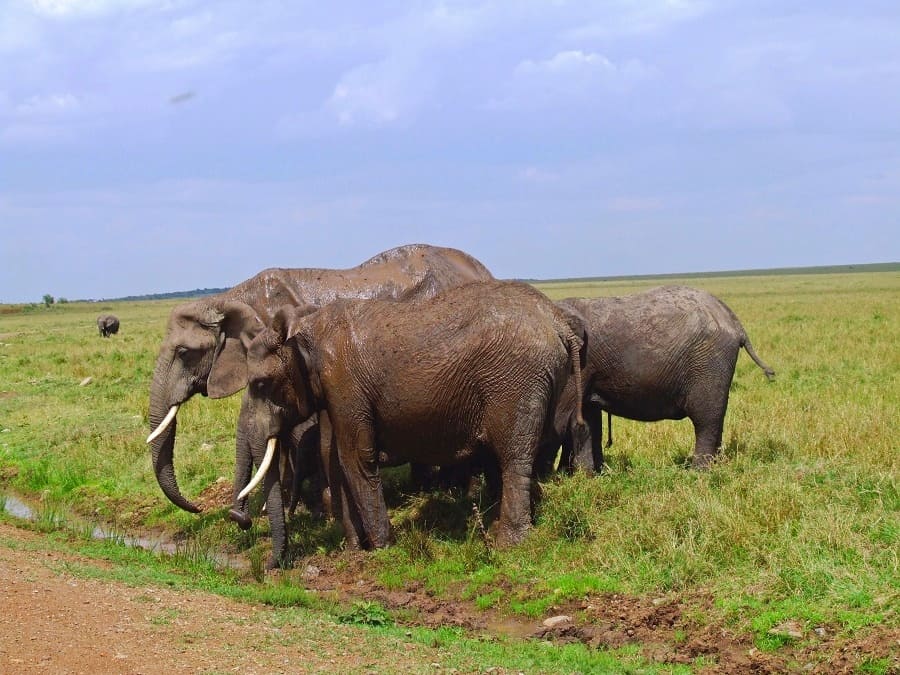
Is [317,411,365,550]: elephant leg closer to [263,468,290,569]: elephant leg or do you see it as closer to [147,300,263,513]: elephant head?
[263,468,290,569]: elephant leg

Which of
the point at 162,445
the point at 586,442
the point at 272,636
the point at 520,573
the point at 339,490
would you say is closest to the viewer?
the point at 272,636

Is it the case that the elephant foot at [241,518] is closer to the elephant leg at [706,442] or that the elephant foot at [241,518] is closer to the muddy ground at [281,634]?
the muddy ground at [281,634]

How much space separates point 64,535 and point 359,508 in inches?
151

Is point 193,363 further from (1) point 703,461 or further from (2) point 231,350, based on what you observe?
(1) point 703,461

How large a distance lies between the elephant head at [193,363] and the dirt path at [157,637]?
3.12 metres

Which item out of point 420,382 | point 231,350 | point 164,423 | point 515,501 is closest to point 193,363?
point 231,350

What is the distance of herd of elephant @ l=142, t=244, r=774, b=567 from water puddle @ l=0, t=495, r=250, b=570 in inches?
17.8

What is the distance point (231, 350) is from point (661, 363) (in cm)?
470

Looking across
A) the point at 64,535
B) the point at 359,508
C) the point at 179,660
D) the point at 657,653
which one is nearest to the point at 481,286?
the point at 359,508

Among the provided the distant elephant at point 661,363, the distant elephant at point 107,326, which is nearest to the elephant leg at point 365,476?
the distant elephant at point 661,363

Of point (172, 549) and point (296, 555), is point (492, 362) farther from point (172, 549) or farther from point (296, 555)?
point (172, 549)

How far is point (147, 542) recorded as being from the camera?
1184cm


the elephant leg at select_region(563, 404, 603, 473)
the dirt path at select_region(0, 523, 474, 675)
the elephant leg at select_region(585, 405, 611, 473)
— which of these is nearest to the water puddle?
the dirt path at select_region(0, 523, 474, 675)

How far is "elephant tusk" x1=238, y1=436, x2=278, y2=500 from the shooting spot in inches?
391
